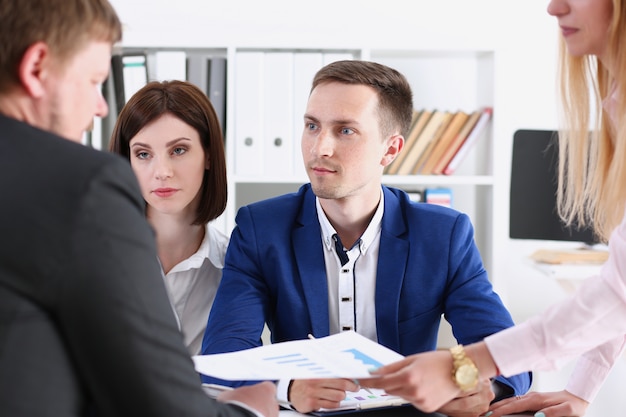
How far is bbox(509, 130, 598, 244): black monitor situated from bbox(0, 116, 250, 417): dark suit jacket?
266 centimetres

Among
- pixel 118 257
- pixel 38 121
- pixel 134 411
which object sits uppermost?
pixel 38 121

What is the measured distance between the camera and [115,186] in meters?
0.86

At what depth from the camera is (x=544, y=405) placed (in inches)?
58.5

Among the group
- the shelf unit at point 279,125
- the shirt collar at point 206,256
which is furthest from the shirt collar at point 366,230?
the shelf unit at point 279,125

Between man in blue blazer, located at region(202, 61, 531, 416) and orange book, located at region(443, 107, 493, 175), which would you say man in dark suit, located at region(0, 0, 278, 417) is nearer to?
man in blue blazer, located at region(202, 61, 531, 416)

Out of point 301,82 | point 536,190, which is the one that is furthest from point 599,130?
point 301,82

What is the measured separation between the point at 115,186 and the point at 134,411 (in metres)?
0.25

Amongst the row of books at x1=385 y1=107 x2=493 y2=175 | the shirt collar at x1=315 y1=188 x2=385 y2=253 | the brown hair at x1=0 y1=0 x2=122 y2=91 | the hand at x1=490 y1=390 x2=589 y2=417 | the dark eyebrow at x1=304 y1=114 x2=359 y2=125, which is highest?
the brown hair at x1=0 y1=0 x2=122 y2=91

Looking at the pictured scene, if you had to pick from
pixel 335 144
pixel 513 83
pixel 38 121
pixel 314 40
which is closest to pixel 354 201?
pixel 335 144

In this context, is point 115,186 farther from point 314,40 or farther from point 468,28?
point 468,28

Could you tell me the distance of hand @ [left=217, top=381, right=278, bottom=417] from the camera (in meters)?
1.16

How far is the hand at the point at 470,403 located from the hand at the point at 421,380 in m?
0.16

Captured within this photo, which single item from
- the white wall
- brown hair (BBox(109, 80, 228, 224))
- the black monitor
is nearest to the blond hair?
brown hair (BBox(109, 80, 228, 224))

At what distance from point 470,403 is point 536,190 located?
6.75 feet
